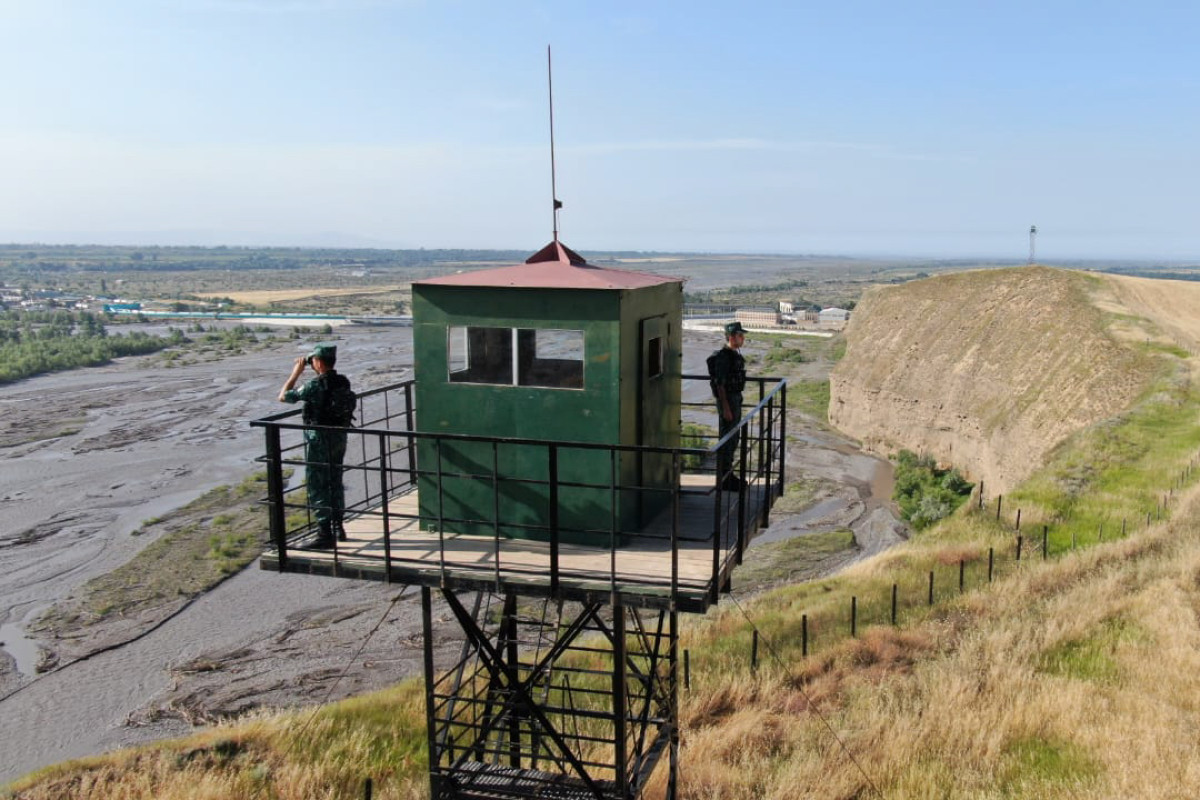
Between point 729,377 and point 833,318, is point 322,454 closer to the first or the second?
point 729,377

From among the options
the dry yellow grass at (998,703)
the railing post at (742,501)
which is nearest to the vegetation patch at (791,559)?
the dry yellow grass at (998,703)

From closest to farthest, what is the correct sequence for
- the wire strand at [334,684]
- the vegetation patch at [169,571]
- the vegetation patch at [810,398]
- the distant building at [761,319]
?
1. the wire strand at [334,684]
2. the vegetation patch at [169,571]
3. the vegetation patch at [810,398]
4. the distant building at [761,319]

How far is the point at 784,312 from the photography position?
125 metres

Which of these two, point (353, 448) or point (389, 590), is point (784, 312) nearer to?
point (353, 448)

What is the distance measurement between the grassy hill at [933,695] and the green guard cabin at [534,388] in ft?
16.4

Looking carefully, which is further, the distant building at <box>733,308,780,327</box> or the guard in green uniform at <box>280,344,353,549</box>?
the distant building at <box>733,308,780,327</box>

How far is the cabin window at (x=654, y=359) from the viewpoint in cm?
842

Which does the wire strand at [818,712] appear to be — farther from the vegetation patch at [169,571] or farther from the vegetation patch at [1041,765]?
the vegetation patch at [169,571]

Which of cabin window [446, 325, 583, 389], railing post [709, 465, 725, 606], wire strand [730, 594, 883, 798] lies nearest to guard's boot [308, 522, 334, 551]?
cabin window [446, 325, 583, 389]

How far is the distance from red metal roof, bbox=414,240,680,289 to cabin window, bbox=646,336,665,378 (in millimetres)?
560

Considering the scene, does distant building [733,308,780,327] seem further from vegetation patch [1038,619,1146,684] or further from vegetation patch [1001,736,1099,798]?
vegetation patch [1001,736,1099,798]

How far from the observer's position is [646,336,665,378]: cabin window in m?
8.42

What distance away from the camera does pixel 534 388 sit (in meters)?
7.96

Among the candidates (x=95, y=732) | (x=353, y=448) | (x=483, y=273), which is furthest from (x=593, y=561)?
(x=353, y=448)
